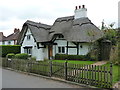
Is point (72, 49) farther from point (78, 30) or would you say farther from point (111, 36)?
point (111, 36)

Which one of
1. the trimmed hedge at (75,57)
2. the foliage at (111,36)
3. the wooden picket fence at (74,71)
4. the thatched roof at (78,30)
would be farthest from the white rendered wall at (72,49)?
the wooden picket fence at (74,71)

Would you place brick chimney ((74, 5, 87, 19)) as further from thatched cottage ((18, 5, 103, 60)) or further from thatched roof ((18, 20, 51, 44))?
thatched roof ((18, 20, 51, 44))

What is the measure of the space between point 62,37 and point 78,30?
284cm

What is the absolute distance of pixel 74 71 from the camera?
7.84 meters

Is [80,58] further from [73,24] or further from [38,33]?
[38,33]

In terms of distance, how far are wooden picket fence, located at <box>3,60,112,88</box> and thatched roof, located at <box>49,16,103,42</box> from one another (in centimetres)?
831

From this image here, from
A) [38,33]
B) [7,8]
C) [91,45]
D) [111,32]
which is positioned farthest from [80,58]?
[7,8]

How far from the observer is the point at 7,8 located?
44.6ft

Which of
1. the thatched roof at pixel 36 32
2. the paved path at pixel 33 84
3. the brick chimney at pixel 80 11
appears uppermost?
the brick chimney at pixel 80 11

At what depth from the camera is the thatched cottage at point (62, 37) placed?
17641 mm

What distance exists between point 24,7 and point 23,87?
1069cm

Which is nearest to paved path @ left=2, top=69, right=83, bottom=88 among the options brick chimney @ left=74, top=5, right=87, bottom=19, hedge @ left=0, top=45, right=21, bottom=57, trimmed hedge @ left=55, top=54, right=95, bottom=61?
trimmed hedge @ left=55, top=54, right=95, bottom=61

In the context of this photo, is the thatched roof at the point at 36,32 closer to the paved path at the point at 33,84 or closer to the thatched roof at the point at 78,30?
the thatched roof at the point at 78,30

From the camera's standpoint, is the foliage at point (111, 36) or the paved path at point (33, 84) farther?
the foliage at point (111, 36)
